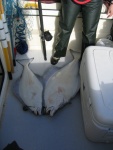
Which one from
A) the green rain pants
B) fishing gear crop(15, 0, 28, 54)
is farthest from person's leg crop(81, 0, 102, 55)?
fishing gear crop(15, 0, 28, 54)

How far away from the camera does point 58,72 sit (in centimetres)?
179

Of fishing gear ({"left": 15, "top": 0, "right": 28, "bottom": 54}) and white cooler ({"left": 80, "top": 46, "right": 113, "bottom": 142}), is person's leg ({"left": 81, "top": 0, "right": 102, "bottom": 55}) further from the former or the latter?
fishing gear ({"left": 15, "top": 0, "right": 28, "bottom": 54})

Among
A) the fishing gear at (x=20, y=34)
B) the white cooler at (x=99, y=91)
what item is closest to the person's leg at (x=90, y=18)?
the white cooler at (x=99, y=91)

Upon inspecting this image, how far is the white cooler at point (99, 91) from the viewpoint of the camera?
3.59 feet

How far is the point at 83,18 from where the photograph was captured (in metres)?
1.71

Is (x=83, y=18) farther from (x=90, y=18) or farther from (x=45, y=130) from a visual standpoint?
(x=45, y=130)

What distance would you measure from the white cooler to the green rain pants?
0.38 m

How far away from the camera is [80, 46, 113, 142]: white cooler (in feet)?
3.59

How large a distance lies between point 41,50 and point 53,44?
16 cm

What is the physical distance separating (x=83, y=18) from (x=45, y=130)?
1.07 m

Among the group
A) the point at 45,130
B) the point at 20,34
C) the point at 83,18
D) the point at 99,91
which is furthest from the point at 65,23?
the point at 45,130

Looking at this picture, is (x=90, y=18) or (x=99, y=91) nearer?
(x=99, y=91)

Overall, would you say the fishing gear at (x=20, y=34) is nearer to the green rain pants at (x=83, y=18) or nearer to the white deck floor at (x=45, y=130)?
the green rain pants at (x=83, y=18)

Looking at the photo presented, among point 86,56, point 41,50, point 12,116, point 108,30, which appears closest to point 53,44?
point 41,50
